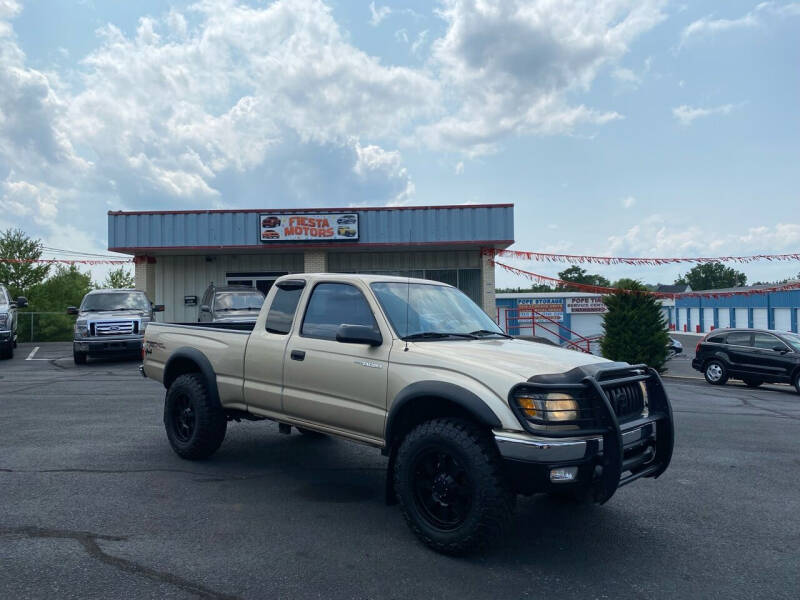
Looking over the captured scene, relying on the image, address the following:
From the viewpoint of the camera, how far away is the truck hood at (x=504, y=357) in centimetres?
387

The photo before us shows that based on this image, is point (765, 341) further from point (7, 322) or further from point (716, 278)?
point (716, 278)

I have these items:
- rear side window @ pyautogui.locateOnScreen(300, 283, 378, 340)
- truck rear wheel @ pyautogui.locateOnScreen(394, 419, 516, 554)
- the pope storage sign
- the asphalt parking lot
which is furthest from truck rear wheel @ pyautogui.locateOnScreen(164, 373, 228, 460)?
the pope storage sign

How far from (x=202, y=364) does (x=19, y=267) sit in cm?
5131

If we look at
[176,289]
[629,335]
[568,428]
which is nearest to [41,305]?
[176,289]

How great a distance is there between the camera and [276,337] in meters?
5.35

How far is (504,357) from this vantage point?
4.10 meters

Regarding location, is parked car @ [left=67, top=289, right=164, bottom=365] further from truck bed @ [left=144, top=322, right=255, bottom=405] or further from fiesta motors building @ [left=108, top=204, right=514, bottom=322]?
truck bed @ [left=144, top=322, right=255, bottom=405]

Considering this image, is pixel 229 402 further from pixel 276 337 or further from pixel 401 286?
pixel 401 286

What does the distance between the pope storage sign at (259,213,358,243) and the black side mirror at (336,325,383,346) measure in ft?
55.5

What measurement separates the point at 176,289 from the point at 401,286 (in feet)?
66.9

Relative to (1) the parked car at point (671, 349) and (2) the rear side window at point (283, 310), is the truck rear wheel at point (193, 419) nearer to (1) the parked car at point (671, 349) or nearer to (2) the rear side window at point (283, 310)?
(2) the rear side window at point (283, 310)

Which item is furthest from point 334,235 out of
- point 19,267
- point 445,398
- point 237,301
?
point 19,267

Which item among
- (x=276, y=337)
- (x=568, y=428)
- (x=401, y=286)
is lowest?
(x=568, y=428)

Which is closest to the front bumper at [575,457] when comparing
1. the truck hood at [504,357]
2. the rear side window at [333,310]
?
the truck hood at [504,357]
